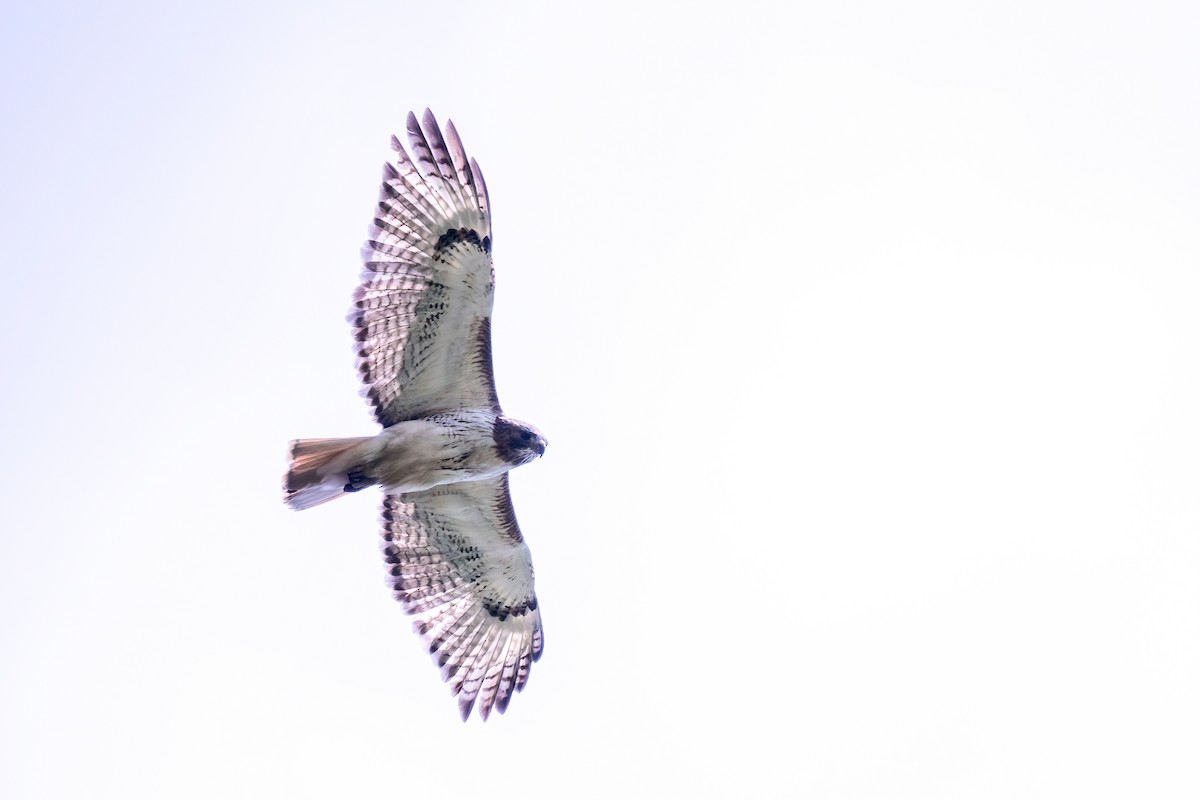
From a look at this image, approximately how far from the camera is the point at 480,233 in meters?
10.1

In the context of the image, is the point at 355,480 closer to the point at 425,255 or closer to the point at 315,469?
the point at 315,469

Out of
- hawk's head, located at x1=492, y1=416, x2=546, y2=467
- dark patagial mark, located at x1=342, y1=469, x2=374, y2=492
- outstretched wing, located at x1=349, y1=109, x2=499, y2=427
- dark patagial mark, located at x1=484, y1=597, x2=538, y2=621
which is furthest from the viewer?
dark patagial mark, located at x1=484, y1=597, x2=538, y2=621

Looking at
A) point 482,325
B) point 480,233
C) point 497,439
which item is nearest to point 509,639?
point 497,439

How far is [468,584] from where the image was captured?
476 inches

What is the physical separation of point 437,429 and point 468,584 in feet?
7.20

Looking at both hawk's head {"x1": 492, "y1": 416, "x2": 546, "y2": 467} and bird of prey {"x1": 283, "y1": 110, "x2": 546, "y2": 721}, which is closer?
bird of prey {"x1": 283, "y1": 110, "x2": 546, "y2": 721}

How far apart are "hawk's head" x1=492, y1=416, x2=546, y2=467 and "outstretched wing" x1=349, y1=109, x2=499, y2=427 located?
869 mm

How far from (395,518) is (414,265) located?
2.75 metres

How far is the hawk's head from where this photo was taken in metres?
10.6

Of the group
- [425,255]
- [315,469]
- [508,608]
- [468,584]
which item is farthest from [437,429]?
[508,608]

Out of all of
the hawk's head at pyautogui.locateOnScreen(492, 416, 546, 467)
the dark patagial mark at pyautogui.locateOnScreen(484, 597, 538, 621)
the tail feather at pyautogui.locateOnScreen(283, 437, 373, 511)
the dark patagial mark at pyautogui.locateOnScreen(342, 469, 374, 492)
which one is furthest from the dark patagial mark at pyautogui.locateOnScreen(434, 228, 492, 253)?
the dark patagial mark at pyautogui.locateOnScreen(484, 597, 538, 621)

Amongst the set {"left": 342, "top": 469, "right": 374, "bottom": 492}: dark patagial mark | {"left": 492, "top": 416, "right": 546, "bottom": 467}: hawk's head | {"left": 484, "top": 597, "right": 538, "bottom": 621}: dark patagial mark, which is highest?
{"left": 492, "top": 416, "right": 546, "bottom": 467}: hawk's head

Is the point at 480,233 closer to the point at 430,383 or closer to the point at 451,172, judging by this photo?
the point at 451,172

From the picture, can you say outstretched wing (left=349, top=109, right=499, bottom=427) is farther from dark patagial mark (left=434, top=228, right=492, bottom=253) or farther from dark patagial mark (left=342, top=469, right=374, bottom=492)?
dark patagial mark (left=342, top=469, right=374, bottom=492)
